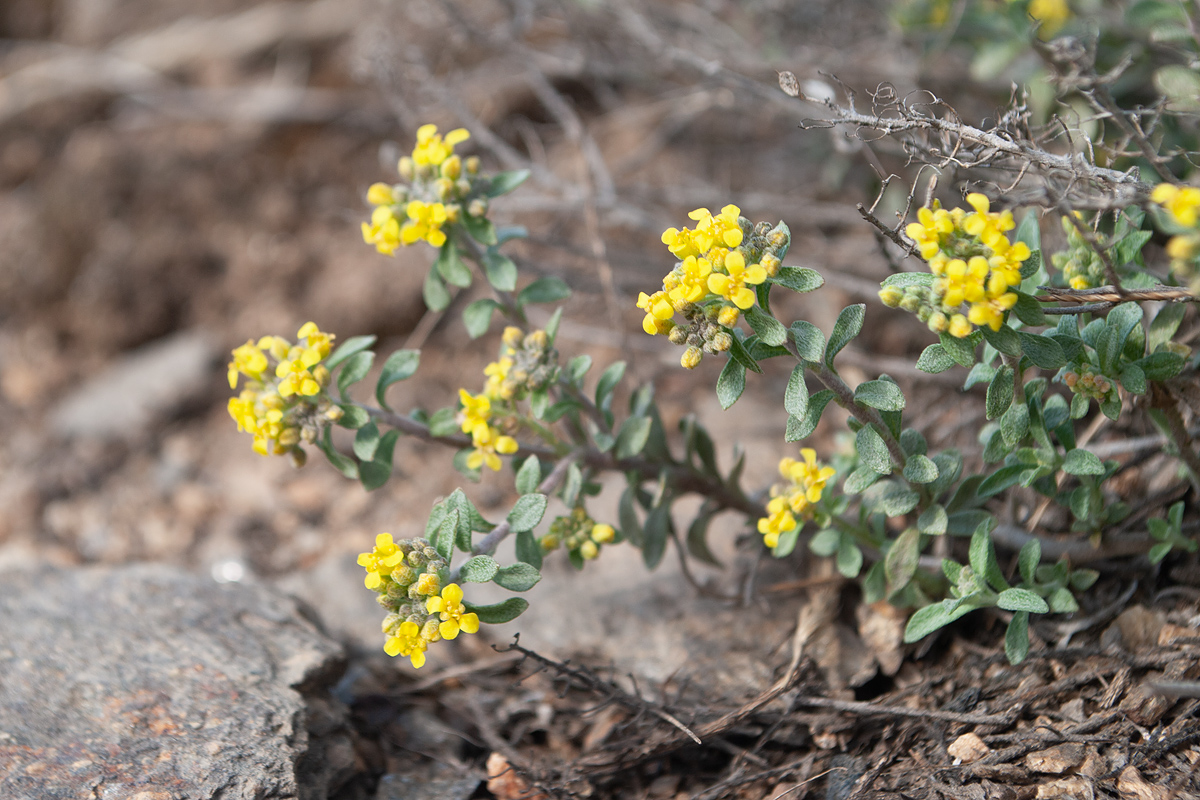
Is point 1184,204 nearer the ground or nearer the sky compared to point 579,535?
nearer the sky

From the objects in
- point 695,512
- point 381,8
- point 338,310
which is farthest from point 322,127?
point 695,512

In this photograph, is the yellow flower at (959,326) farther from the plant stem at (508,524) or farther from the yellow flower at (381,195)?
the yellow flower at (381,195)

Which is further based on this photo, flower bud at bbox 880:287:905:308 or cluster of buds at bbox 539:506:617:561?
cluster of buds at bbox 539:506:617:561

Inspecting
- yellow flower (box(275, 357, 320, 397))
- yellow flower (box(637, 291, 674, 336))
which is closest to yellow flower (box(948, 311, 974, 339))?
yellow flower (box(637, 291, 674, 336))

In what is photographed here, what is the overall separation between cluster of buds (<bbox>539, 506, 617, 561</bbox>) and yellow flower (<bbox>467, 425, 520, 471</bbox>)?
0.87ft

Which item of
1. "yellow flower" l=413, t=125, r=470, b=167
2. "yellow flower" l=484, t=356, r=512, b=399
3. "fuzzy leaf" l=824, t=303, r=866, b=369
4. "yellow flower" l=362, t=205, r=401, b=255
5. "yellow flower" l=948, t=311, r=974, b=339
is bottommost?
"yellow flower" l=484, t=356, r=512, b=399

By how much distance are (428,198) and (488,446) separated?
0.74 meters

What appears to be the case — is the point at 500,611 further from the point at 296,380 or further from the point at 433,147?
the point at 433,147

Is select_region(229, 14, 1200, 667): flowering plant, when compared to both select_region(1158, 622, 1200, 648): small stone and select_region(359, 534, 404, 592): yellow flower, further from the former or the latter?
select_region(1158, 622, 1200, 648): small stone

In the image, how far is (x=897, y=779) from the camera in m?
2.26

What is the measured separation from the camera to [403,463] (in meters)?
4.39

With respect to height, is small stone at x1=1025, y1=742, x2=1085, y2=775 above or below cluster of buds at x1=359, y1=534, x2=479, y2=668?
below

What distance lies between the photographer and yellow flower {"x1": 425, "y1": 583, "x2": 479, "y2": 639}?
6.57ft

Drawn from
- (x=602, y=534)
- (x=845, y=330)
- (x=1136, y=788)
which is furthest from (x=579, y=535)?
(x=1136, y=788)
